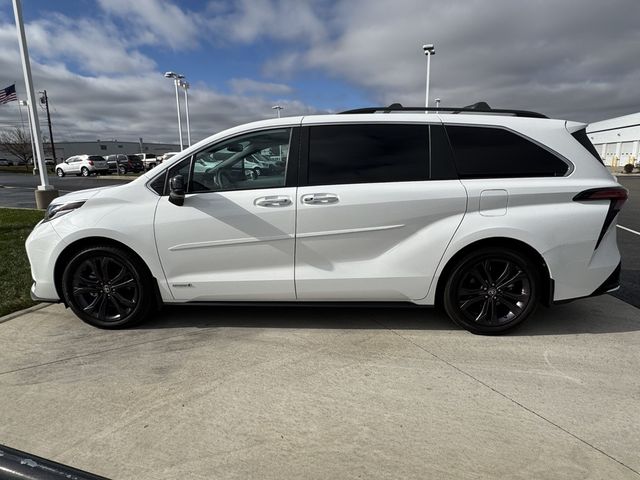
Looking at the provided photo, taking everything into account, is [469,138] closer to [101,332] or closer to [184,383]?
[184,383]

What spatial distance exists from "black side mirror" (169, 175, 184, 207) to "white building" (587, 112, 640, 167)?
63.0 metres

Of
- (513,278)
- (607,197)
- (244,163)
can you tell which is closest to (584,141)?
(607,197)

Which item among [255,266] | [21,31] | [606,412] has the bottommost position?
[606,412]

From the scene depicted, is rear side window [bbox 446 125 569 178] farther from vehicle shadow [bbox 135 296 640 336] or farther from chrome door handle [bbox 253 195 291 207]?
chrome door handle [bbox 253 195 291 207]

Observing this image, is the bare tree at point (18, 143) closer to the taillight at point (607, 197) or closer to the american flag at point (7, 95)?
the american flag at point (7, 95)

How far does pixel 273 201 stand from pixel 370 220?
821mm

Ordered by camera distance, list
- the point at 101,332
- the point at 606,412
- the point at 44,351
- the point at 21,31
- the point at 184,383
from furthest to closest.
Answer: the point at 21,31
the point at 101,332
the point at 44,351
the point at 184,383
the point at 606,412

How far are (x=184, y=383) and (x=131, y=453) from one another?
70cm

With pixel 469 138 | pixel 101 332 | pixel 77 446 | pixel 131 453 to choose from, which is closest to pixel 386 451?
pixel 131 453

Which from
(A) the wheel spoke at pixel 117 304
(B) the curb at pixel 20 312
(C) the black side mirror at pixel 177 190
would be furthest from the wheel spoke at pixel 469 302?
(B) the curb at pixel 20 312

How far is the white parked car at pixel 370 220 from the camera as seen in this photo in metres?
3.51

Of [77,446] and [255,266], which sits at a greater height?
[255,266]

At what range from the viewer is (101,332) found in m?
3.90

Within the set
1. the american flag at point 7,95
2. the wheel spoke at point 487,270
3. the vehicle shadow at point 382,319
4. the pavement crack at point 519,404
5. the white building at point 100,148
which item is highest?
the white building at point 100,148
